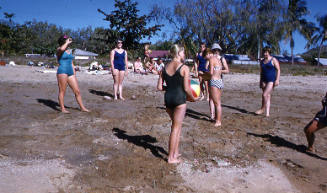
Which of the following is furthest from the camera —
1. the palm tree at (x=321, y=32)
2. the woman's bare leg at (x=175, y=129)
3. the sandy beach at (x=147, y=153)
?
the palm tree at (x=321, y=32)

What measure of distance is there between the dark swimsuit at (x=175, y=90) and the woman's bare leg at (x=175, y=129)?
0.27 feet

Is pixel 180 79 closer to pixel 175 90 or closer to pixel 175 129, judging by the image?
pixel 175 90

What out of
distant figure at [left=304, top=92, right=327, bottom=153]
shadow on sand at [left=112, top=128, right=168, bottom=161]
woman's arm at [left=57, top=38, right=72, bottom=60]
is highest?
woman's arm at [left=57, top=38, right=72, bottom=60]

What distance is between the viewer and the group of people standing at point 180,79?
11.5 feet

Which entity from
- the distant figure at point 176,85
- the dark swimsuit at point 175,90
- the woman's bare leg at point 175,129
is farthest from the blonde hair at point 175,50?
the woman's bare leg at point 175,129

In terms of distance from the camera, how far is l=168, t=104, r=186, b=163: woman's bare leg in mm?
3588

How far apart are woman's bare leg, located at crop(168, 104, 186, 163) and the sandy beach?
15 cm

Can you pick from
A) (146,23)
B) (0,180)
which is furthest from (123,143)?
(146,23)

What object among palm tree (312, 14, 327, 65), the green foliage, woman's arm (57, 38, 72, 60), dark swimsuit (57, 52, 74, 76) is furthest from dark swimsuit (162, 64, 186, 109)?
palm tree (312, 14, 327, 65)

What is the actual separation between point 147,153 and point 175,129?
2.39 ft

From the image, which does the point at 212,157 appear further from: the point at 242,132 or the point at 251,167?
the point at 242,132

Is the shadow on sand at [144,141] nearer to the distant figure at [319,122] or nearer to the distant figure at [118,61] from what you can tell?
the distant figure at [319,122]

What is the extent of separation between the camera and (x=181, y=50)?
11.6 ft

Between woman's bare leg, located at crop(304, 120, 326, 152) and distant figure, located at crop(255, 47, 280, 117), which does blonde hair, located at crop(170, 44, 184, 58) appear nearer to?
woman's bare leg, located at crop(304, 120, 326, 152)
